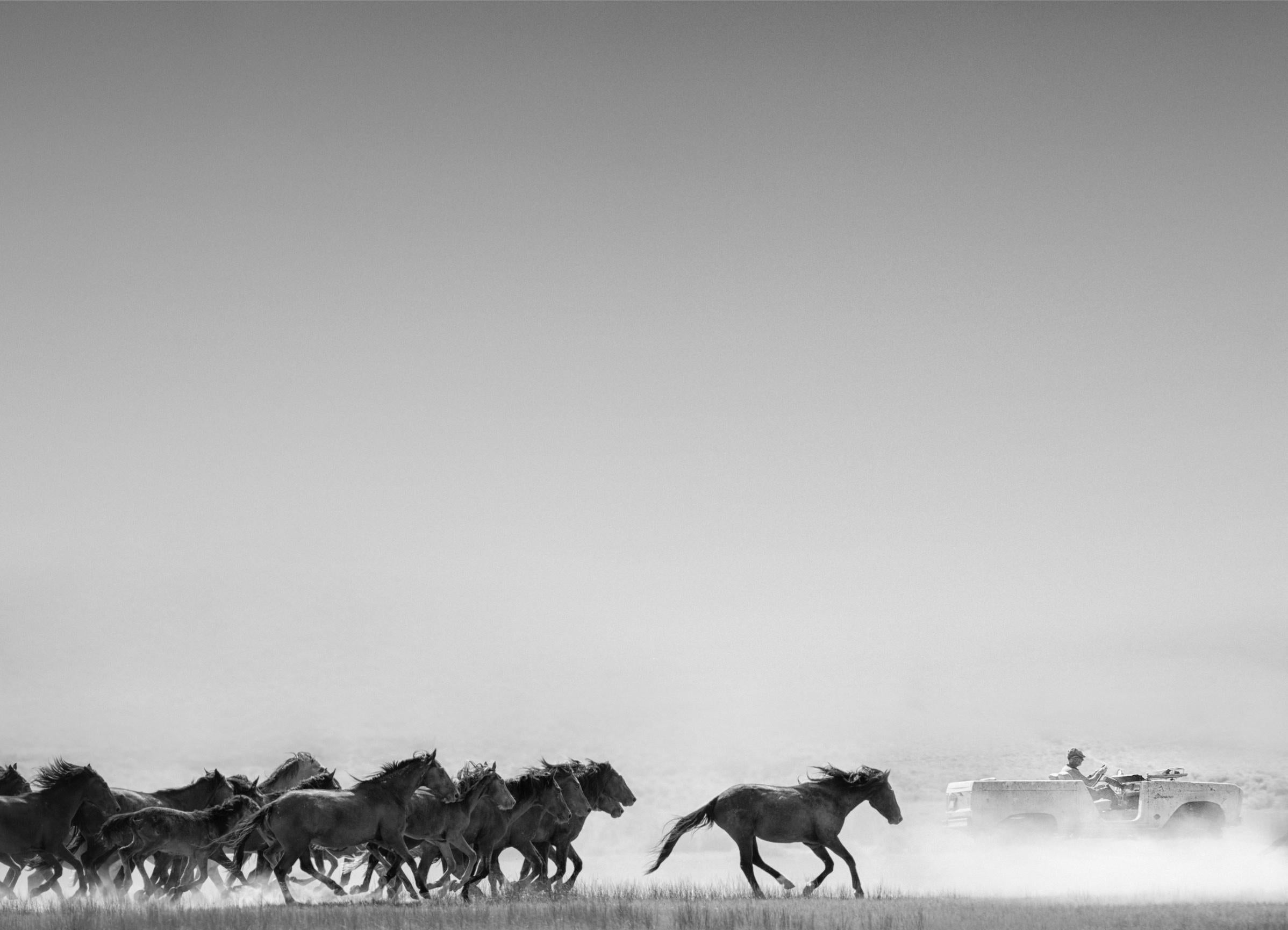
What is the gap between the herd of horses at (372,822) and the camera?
21766 mm

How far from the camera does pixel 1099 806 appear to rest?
27.9m

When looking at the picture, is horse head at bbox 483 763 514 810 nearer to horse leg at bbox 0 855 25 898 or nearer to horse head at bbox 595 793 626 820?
horse head at bbox 595 793 626 820

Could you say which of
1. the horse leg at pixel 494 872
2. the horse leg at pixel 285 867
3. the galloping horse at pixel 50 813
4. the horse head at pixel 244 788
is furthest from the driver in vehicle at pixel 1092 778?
the galloping horse at pixel 50 813

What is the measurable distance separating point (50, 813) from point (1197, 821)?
64.1 feet

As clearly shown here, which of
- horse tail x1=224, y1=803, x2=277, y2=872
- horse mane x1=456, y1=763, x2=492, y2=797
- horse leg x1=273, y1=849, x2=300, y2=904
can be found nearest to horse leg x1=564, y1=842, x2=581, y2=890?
horse mane x1=456, y1=763, x2=492, y2=797

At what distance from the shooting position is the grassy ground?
18.4 m

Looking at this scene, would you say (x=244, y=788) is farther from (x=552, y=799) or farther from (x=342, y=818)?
(x=552, y=799)

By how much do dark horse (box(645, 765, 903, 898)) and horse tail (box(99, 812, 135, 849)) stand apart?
800cm

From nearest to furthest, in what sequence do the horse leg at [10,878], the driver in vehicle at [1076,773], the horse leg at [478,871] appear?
the horse leg at [478,871], the horse leg at [10,878], the driver in vehicle at [1076,773]

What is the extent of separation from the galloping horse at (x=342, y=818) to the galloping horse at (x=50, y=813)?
2375 mm

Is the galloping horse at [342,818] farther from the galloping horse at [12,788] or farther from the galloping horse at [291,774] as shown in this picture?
the galloping horse at [291,774]

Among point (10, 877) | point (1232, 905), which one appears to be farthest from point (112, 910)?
point (1232, 905)

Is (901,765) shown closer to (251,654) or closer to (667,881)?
(667,881)

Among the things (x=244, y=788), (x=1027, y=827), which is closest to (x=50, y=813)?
(x=244, y=788)
